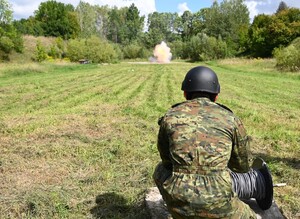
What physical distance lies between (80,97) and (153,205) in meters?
11.0

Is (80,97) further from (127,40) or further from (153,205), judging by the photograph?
(127,40)

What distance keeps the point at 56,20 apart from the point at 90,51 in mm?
27541

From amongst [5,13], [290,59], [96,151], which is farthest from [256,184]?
[5,13]

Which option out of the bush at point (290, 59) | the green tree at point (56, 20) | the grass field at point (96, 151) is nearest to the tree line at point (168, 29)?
the green tree at point (56, 20)

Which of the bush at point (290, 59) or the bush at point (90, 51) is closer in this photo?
the bush at point (290, 59)

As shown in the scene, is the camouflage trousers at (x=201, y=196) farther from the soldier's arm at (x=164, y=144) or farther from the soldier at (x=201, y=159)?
the soldier's arm at (x=164, y=144)

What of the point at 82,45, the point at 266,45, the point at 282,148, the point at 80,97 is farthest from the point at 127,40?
the point at 282,148

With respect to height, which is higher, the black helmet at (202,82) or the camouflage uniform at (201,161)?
the black helmet at (202,82)

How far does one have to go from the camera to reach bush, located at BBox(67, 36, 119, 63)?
191 ft

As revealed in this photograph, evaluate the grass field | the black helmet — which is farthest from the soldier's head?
the grass field

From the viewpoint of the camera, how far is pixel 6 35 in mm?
49969

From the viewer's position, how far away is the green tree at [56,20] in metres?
80.3

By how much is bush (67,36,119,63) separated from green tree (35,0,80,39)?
22.6 meters

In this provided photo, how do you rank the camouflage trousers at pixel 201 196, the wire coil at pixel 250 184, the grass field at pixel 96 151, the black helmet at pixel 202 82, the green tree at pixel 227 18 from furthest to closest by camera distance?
the green tree at pixel 227 18, the grass field at pixel 96 151, the wire coil at pixel 250 184, the black helmet at pixel 202 82, the camouflage trousers at pixel 201 196
